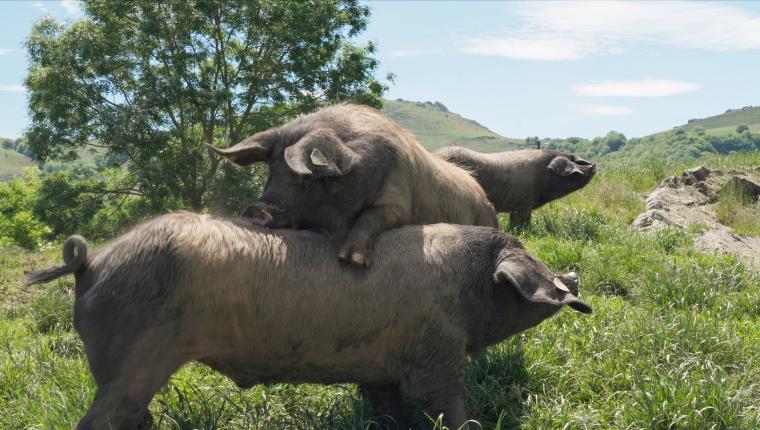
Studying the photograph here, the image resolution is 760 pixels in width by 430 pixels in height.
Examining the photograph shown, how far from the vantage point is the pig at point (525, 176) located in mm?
10234

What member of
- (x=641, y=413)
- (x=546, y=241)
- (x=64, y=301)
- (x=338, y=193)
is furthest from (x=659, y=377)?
(x=64, y=301)

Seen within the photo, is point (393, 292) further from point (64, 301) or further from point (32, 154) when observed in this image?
point (32, 154)

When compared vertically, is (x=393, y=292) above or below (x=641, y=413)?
above

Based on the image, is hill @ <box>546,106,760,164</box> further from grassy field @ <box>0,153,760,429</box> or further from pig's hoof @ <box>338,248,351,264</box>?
pig's hoof @ <box>338,248,351,264</box>

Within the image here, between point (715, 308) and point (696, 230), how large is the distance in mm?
4384

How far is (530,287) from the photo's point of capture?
4230mm

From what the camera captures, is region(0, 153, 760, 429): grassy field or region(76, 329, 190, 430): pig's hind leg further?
region(0, 153, 760, 429): grassy field

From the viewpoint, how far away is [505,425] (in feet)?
15.2

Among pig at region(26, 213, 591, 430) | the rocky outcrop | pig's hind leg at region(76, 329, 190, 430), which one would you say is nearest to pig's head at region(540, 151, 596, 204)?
the rocky outcrop

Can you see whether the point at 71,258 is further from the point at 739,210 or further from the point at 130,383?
the point at 739,210

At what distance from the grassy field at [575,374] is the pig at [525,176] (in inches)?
91.3

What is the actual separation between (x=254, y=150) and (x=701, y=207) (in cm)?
1063

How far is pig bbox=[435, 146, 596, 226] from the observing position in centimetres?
1023

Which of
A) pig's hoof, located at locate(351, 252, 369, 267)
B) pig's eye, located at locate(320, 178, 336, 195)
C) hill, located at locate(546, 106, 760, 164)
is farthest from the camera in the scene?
hill, located at locate(546, 106, 760, 164)
